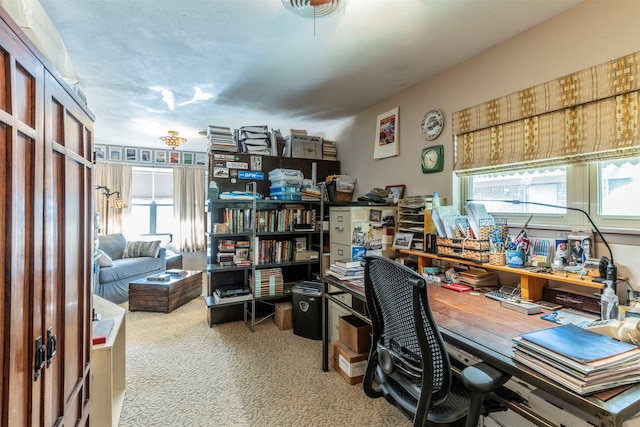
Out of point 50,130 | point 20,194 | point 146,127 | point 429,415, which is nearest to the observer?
point 20,194

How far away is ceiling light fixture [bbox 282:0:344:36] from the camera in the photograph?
5.15 ft

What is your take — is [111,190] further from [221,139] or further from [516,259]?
[516,259]

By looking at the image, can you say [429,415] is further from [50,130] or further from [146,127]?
[146,127]

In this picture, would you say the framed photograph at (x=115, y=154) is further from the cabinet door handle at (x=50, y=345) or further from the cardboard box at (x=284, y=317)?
the cabinet door handle at (x=50, y=345)

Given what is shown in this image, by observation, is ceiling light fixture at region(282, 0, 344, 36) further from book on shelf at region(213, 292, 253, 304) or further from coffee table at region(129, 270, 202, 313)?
coffee table at region(129, 270, 202, 313)

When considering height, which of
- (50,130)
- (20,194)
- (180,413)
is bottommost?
(180,413)

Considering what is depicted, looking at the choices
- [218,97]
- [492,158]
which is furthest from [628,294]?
[218,97]

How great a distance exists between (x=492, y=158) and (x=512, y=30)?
79 centimetres

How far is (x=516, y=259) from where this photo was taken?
179 cm

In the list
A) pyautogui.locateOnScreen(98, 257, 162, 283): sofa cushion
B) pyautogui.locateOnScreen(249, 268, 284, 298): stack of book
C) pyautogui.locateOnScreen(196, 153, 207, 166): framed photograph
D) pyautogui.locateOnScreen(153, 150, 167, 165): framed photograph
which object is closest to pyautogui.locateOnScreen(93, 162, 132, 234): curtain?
pyautogui.locateOnScreen(153, 150, 167, 165): framed photograph

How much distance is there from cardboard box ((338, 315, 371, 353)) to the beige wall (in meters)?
1.25

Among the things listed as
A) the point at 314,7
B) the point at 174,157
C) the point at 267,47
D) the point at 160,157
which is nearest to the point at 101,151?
the point at 160,157

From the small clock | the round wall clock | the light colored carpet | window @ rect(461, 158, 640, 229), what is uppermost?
the round wall clock

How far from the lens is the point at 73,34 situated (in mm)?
1997
